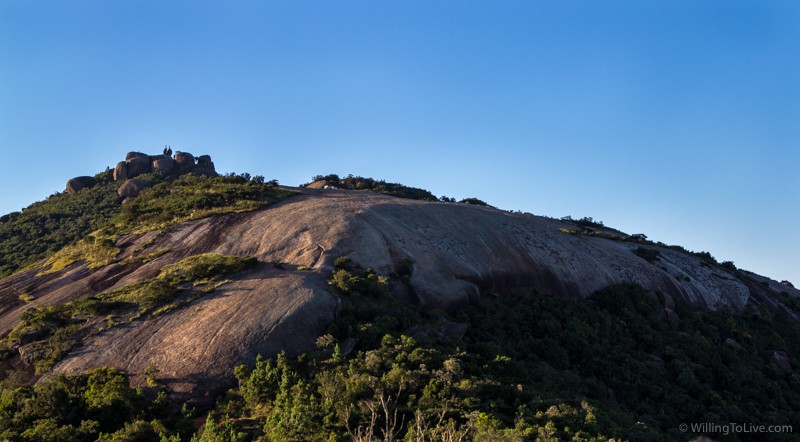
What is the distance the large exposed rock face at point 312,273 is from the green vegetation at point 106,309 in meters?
0.75

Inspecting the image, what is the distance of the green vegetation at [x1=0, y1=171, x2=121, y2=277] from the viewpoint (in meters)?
53.9

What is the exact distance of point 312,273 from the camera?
2905 centimetres

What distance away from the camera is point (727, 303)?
4566 centimetres

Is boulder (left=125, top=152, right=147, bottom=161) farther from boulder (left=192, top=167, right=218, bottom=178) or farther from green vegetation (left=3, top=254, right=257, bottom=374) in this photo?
green vegetation (left=3, top=254, right=257, bottom=374)

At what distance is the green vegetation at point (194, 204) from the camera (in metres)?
38.4

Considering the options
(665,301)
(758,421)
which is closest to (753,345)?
(665,301)

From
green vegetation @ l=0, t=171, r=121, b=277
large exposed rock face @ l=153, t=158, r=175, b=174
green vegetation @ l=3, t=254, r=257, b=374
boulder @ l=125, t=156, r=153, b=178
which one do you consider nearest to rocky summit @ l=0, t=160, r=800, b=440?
green vegetation @ l=3, t=254, r=257, b=374

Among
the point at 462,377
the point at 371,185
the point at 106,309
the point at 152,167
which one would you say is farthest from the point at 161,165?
the point at 462,377

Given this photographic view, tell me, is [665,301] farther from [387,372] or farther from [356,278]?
[387,372]

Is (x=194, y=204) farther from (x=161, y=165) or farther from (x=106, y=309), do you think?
(x=161, y=165)

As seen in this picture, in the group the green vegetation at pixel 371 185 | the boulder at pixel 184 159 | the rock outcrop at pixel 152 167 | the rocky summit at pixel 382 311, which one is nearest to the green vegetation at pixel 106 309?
the rocky summit at pixel 382 311

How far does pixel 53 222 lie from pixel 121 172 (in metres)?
16.5

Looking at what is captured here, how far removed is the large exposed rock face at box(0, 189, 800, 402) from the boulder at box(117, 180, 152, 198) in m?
31.5

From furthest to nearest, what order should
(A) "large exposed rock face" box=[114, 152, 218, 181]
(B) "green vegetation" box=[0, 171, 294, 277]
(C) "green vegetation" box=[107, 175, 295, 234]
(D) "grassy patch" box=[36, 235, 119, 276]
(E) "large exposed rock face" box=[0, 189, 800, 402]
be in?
(A) "large exposed rock face" box=[114, 152, 218, 181]
(C) "green vegetation" box=[107, 175, 295, 234]
(B) "green vegetation" box=[0, 171, 294, 277]
(D) "grassy patch" box=[36, 235, 119, 276]
(E) "large exposed rock face" box=[0, 189, 800, 402]
